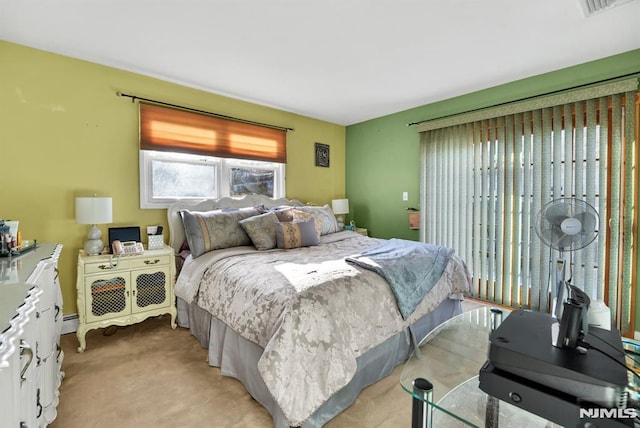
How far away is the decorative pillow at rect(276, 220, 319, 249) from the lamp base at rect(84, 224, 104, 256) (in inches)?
59.3

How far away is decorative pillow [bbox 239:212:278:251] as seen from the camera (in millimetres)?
2617

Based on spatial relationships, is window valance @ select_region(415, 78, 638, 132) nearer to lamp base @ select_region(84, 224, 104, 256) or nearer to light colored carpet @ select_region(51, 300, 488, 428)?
light colored carpet @ select_region(51, 300, 488, 428)

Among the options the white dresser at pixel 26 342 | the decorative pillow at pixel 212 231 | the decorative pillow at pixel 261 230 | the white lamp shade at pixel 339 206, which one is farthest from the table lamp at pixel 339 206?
the white dresser at pixel 26 342

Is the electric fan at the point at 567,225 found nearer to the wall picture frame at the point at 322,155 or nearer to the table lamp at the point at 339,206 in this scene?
the table lamp at the point at 339,206

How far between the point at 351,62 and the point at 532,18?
1.33 metres

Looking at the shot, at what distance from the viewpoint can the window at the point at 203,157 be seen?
2.92 m

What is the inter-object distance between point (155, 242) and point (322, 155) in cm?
264

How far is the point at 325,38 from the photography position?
7.26 ft

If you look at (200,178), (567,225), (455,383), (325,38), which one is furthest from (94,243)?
(567,225)

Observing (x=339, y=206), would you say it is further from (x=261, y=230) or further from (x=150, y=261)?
(x=150, y=261)

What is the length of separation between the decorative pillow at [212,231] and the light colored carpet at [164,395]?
820 mm

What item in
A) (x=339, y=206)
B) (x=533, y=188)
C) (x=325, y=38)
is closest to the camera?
(x=325, y=38)

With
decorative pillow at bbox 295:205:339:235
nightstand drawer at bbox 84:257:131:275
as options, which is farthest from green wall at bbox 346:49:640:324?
nightstand drawer at bbox 84:257:131:275

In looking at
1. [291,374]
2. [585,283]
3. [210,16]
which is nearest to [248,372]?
[291,374]
